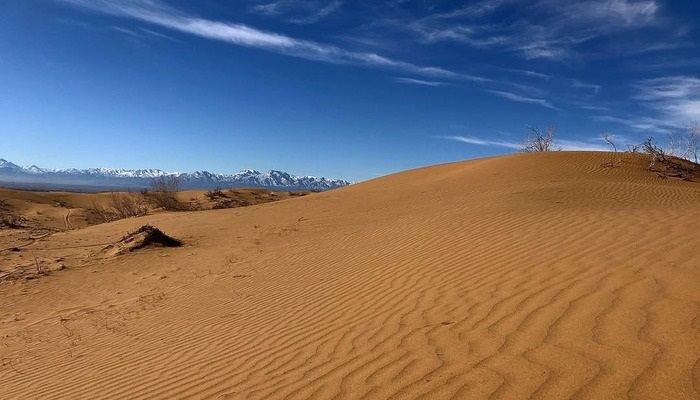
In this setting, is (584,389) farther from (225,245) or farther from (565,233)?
(225,245)

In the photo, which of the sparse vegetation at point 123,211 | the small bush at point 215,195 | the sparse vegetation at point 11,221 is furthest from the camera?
the small bush at point 215,195

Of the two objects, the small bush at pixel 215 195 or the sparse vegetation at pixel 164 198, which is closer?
the sparse vegetation at pixel 164 198

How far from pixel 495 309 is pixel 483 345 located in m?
0.80

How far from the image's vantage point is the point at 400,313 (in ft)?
16.0

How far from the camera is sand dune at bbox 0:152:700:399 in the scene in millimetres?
3205

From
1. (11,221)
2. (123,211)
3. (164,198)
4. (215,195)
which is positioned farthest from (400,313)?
(215,195)

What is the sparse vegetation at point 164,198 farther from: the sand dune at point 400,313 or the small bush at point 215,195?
the sand dune at point 400,313

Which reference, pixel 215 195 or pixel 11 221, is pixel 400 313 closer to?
pixel 11 221

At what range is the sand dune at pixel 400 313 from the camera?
3.21 metres

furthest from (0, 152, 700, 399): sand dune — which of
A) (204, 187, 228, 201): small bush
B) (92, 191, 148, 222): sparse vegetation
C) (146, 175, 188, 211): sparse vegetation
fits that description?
(204, 187, 228, 201): small bush

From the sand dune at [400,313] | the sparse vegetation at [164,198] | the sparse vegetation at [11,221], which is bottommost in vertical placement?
the sand dune at [400,313]

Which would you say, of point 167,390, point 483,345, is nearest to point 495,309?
point 483,345

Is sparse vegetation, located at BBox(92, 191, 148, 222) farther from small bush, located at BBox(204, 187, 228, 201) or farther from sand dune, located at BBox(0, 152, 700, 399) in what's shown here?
sand dune, located at BBox(0, 152, 700, 399)

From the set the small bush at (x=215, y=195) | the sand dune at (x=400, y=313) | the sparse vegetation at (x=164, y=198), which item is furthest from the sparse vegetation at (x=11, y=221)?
the small bush at (x=215, y=195)
